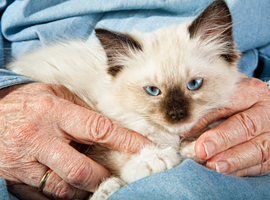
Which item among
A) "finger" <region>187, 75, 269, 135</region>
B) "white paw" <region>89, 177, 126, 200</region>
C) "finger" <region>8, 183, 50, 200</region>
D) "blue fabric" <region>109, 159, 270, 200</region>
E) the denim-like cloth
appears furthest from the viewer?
the denim-like cloth

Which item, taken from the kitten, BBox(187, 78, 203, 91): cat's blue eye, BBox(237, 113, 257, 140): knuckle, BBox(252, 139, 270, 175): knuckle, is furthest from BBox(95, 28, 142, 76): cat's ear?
BBox(252, 139, 270, 175): knuckle

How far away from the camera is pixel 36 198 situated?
1.09 metres

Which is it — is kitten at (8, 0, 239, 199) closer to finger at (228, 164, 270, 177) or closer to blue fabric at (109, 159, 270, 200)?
blue fabric at (109, 159, 270, 200)

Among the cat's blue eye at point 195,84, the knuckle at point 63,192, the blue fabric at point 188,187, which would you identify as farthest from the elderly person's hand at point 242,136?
the knuckle at point 63,192

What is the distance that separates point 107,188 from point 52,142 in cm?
36

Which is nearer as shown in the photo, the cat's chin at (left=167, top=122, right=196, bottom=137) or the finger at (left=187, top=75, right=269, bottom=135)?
the cat's chin at (left=167, top=122, right=196, bottom=137)

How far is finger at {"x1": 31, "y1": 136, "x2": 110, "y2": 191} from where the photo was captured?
39.5 inches

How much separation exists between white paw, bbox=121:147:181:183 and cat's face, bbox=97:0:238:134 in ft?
0.46

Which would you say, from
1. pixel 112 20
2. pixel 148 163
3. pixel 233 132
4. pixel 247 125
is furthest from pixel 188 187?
pixel 112 20

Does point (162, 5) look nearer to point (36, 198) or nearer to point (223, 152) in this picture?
point (223, 152)

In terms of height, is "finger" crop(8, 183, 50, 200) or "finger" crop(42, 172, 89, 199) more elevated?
"finger" crop(42, 172, 89, 199)

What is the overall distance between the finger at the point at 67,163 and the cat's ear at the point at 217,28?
0.89 metres

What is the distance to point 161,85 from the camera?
1.08m

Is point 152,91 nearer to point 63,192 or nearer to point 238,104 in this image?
point 238,104
